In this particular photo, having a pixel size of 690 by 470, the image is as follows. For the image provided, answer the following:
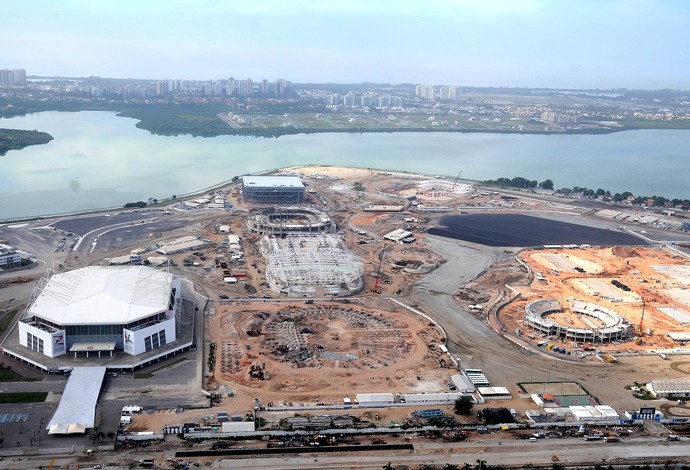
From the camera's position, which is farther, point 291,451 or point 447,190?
point 447,190

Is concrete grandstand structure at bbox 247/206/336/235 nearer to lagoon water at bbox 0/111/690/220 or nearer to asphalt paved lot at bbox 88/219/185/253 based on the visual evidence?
asphalt paved lot at bbox 88/219/185/253

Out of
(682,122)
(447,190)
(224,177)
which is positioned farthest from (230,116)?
(682,122)

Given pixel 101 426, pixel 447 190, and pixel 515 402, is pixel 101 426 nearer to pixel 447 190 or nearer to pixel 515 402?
pixel 515 402

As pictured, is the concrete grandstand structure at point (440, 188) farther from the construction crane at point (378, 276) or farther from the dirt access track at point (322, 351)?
the dirt access track at point (322, 351)

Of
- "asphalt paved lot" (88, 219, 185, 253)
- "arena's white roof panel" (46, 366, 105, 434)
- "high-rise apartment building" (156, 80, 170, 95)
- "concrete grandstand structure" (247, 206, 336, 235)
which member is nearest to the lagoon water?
"asphalt paved lot" (88, 219, 185, 253)

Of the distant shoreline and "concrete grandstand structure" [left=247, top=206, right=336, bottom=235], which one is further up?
the distant shoreline

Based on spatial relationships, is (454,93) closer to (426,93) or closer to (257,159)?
(426,93)
